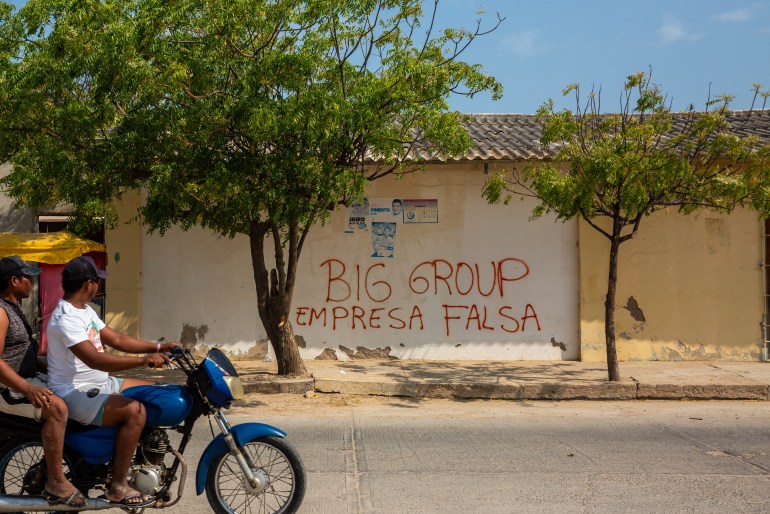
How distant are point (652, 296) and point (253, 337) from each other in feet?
20.5

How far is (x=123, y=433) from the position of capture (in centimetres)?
414

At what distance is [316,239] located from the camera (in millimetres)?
12000

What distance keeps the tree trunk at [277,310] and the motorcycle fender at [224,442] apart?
5595 mm

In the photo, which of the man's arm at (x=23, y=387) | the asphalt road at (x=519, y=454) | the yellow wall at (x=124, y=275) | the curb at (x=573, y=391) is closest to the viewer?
the man's arm at (x=23, y=387)

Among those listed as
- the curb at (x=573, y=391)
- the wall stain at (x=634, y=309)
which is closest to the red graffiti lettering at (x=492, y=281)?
the wall stain at (x=634, y=309)

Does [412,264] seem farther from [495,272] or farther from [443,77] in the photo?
[443,77]

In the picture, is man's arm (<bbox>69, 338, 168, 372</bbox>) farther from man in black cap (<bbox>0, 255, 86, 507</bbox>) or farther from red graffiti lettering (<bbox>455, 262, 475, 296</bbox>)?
red graffiti lettering (<bbox>455, 262, 475, 296</bbox>)

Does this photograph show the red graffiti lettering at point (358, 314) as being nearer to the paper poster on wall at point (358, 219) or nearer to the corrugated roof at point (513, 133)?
the paper poster on wall at point (358, 219)

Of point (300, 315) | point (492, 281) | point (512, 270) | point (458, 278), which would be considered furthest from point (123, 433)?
point (512, 270)

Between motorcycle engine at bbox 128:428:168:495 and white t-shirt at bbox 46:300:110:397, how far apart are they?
434 mm

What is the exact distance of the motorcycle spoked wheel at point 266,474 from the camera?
4.42 m

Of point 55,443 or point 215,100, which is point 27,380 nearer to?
point 55,443

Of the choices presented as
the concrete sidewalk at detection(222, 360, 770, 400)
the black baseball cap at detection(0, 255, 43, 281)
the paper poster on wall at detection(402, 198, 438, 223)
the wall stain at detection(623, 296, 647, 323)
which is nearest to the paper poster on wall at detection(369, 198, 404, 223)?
the paper poster on wall at detection(402, 198, 438, 223)

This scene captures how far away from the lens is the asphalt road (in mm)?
5195
